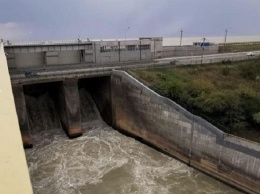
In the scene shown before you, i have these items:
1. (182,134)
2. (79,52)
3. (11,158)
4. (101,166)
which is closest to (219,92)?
(182,134)

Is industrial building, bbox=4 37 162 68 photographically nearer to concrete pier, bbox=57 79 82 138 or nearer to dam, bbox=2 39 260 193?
dam, bbox=2 39 260 193

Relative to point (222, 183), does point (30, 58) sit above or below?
above

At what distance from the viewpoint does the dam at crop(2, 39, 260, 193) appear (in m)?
20.3

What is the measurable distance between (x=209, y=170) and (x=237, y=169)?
2545 millimetres

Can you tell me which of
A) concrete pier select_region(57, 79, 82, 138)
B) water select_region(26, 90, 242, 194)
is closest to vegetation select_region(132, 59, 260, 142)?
water select_region(26, 90, 242, 194)

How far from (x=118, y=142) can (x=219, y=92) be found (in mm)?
11147

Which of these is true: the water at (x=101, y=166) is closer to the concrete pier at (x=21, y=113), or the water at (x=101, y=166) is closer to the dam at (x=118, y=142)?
the dam at (x=118, y=142)

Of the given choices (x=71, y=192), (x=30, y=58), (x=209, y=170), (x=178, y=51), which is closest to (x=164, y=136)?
(x=209, y=170)

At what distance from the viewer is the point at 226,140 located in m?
20.1

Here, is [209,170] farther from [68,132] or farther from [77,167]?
[68,132]

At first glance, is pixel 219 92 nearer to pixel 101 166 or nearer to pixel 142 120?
pixel 142 120

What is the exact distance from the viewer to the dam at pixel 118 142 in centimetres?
2033

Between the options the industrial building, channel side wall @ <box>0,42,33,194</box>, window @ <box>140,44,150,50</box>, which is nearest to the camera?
channel side wall @ <box>0,42,33,194</box>

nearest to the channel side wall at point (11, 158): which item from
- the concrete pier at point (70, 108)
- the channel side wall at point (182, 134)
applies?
the channel side wall at point (182, 134)
